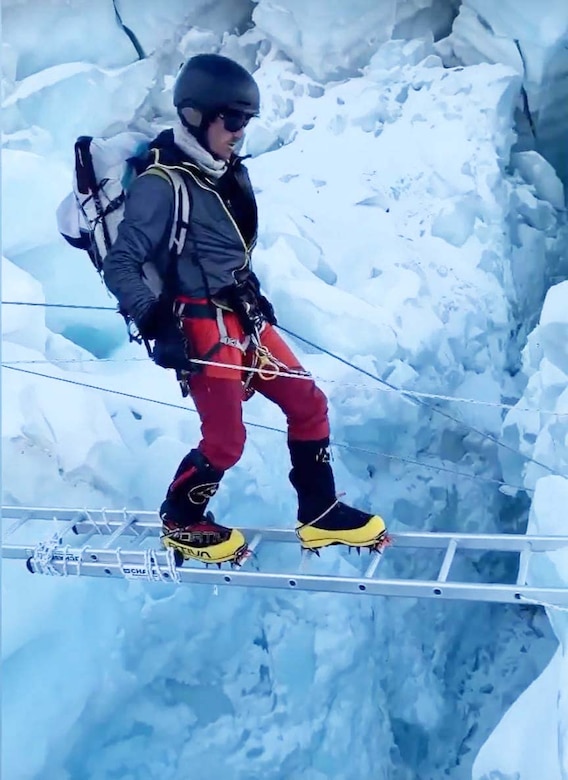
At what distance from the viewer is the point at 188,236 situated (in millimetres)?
1094

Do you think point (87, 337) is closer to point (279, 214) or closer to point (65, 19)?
point (279, 214)

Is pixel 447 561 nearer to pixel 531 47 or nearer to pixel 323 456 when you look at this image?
pixel 323 456

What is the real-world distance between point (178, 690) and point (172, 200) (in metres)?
1.13

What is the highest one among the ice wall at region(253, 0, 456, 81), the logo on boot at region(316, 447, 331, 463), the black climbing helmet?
the black climbing helmet

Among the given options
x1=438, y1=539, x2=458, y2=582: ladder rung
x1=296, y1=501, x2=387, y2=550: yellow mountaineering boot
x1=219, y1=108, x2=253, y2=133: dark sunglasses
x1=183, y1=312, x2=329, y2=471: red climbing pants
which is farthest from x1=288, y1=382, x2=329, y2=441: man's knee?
x1=219, y1=108, x2=253, y2=133: dark sunglasses

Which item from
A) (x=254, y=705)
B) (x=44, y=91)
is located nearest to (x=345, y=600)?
(x=254, y=705)

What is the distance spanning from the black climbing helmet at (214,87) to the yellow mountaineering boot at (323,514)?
18.8 inches

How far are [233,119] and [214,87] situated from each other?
0.05 metres

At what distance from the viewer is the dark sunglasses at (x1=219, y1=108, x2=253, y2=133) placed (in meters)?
1.07

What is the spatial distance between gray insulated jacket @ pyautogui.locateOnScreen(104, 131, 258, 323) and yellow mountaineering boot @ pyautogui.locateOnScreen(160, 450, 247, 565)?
0.26 meters

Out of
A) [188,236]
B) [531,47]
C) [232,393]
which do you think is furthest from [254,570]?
[531,47]

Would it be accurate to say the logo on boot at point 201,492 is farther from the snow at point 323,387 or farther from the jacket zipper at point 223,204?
the snow at point 323,387

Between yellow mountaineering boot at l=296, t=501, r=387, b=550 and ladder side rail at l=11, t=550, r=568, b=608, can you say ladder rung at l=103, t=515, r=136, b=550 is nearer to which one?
ladder side rail at l=11, t=550, r=568, b=608

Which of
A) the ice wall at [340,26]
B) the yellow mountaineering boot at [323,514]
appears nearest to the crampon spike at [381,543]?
the yellow mountaineering boot at [323,514]
